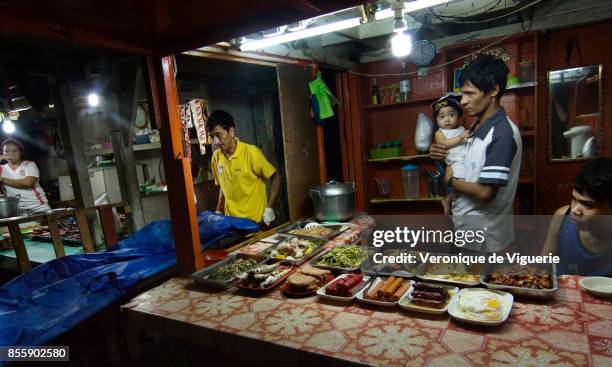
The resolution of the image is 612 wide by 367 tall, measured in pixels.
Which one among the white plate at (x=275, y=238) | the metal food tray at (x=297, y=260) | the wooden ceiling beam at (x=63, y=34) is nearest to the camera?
the wooden ceiling beam at (x=63, y=34)

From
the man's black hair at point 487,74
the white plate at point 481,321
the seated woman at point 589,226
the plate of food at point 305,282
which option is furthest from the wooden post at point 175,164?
the seated woman at point 589,226

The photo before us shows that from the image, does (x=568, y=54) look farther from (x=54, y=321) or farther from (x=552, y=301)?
(x=54, y=321)

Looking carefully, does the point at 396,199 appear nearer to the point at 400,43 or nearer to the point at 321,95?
the point at 321,95

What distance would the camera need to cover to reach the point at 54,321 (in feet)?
7.58

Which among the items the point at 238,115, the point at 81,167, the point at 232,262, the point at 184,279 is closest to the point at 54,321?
the point at 184,279

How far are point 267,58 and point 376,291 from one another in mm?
2763

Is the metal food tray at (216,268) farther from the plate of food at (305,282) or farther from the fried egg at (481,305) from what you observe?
the fried egg at (481,305)

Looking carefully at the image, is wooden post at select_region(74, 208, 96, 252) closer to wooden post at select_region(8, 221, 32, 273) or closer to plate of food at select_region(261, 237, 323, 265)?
wooden post at select_region(8, 221, 32, 273)

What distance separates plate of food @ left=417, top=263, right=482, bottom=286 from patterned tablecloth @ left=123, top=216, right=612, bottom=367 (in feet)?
0.88

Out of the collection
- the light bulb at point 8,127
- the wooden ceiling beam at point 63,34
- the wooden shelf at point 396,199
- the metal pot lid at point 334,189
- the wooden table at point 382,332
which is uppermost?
the light bulb at point 8,127

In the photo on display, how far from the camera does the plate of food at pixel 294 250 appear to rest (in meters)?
2.64

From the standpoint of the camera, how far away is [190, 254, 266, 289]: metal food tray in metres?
2.28

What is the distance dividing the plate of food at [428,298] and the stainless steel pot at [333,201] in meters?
1.75

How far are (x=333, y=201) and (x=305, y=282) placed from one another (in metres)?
1.62
